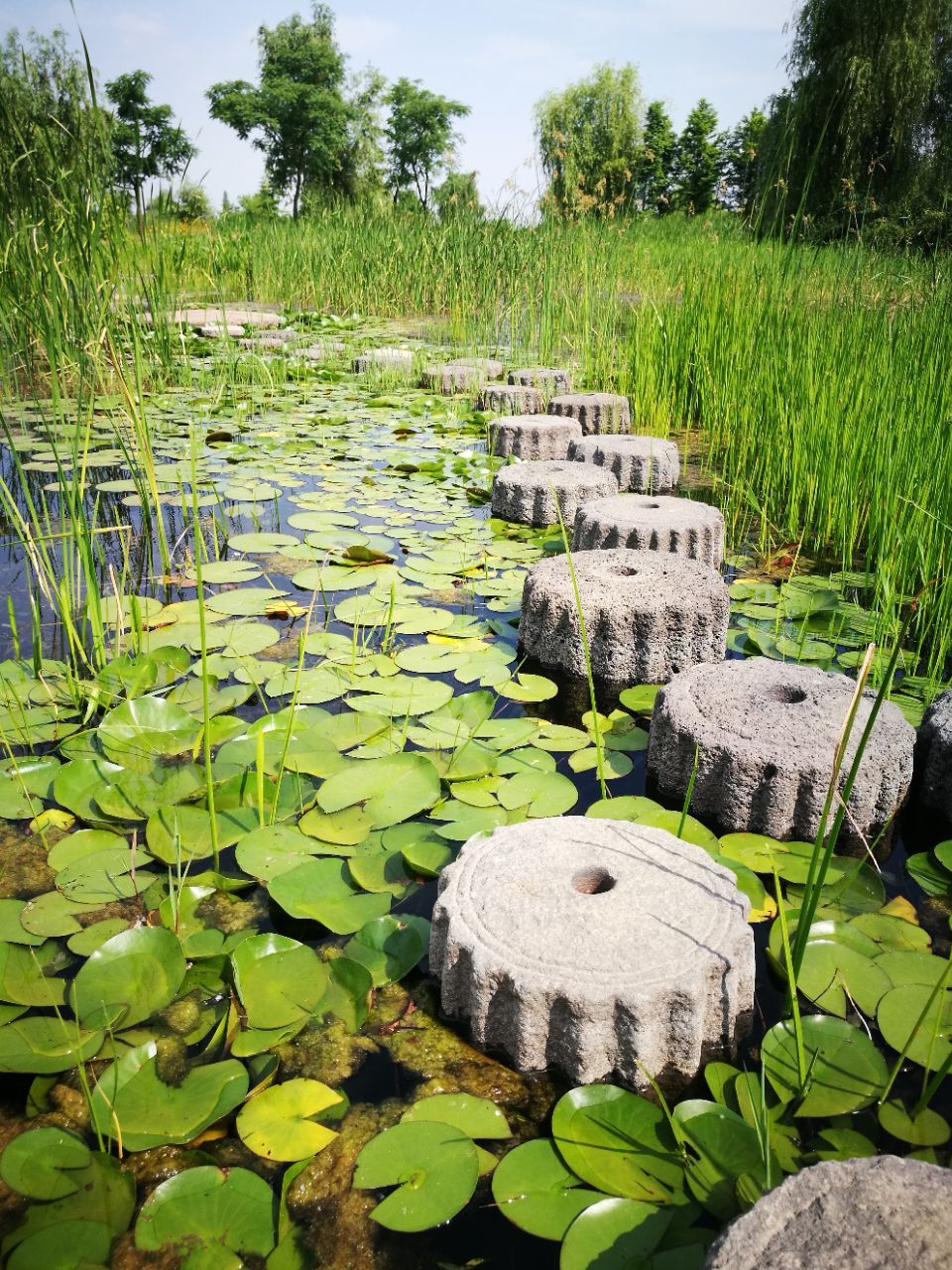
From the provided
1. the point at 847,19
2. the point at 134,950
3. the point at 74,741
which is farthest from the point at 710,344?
the point at 847,19

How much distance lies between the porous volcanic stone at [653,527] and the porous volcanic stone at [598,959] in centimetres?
135

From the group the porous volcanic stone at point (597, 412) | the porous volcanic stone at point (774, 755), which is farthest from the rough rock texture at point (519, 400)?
the porous volcanic stone at point (774, 755)

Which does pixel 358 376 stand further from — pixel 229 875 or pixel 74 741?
pixel 229 875

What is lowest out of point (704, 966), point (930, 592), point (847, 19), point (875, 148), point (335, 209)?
point (704, 966)

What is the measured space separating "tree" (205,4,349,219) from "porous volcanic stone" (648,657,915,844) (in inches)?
1265

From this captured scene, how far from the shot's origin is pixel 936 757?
A: 1.50 metres

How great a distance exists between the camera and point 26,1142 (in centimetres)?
87

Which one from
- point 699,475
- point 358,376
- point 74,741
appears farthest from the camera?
point 358,376

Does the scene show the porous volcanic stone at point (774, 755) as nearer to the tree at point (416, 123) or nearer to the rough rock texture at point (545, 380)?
the rough rock texture at point (545, 380)

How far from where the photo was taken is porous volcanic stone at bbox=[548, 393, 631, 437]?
4004mm

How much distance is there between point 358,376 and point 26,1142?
521cm

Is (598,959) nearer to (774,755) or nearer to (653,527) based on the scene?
(774,755)

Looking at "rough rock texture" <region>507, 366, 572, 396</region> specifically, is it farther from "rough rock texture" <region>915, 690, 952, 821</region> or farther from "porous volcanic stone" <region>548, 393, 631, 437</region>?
"rough rock texture" <region>915, 690, 952, 821</region>

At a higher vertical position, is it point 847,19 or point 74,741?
point 847,19
